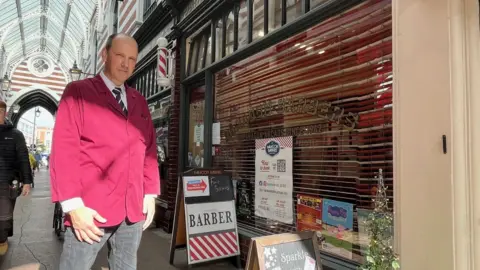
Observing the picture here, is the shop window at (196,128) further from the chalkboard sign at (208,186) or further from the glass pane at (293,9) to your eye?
the glass pane at (293,9)

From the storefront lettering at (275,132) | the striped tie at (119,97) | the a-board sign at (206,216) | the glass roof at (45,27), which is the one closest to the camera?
the striped tie at (119,97)

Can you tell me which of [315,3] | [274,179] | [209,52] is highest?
[209,52]

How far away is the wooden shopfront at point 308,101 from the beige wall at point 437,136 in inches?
28.1

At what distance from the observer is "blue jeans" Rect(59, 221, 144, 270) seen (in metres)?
1.86

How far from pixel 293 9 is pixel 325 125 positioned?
4.99 feet

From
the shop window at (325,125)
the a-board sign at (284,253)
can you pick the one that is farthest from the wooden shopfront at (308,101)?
the a-board sign at (284,253)

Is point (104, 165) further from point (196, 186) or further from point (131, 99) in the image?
point (196, 186)

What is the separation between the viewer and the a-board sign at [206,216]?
14.2 ft

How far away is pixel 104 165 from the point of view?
6.33 ft

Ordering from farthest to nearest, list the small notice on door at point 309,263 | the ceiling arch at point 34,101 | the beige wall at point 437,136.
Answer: the ceiling arch at point 34,101, the small notice on door at point 309,263, the beige wall at point 437,136

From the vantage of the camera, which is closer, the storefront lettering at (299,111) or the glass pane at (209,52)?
the storefront lettering at (299,111)

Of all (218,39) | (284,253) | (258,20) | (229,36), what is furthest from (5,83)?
(284,253)

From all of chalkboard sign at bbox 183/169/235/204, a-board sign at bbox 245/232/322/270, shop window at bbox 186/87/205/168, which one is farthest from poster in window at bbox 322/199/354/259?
shop window at bbox 186/87/205/168

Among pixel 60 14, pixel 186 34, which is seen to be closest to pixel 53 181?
pixel 186 34
